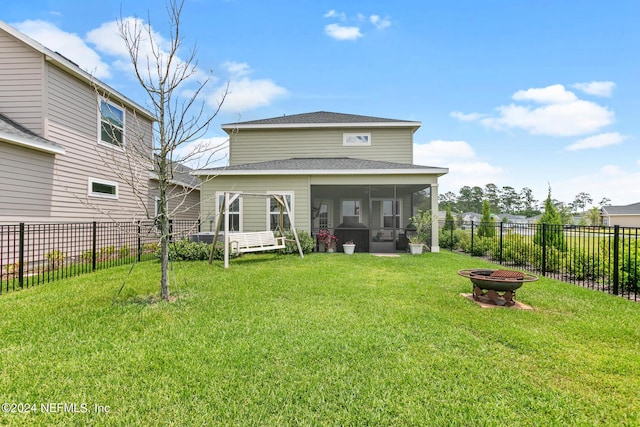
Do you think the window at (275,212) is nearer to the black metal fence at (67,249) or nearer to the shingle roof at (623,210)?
the black metal fence at (67,249)

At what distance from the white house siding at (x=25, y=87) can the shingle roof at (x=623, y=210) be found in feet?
186

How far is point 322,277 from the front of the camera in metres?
7.07

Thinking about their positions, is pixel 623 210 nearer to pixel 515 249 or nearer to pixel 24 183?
pixel 515 249

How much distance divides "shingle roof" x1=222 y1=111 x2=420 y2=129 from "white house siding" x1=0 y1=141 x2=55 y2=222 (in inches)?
306

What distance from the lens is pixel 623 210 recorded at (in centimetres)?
3991

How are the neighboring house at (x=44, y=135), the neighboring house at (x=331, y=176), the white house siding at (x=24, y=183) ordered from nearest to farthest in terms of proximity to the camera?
the white house siding at (x=24, y=183), the neighboring house at (x=44, y=135), the neighboring house at (x=331, y=176)

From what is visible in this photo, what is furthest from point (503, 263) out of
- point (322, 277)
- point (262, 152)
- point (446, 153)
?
point (446, 153)

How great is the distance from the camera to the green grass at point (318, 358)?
2285mm

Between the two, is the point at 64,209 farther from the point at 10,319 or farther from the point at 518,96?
the point at 518,96

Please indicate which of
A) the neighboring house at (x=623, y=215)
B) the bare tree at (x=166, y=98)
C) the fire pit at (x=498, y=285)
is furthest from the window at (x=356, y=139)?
the neighboring house at (x=623, y=215)

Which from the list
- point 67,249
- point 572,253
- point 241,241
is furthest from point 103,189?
point 572,253

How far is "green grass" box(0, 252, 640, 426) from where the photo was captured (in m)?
2.29

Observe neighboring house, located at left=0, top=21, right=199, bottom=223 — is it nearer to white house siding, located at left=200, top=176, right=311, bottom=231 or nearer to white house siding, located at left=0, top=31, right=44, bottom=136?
white house siding, located at left=0, top=31, right=44, bottom=136

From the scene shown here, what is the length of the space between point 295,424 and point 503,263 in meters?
10.3
